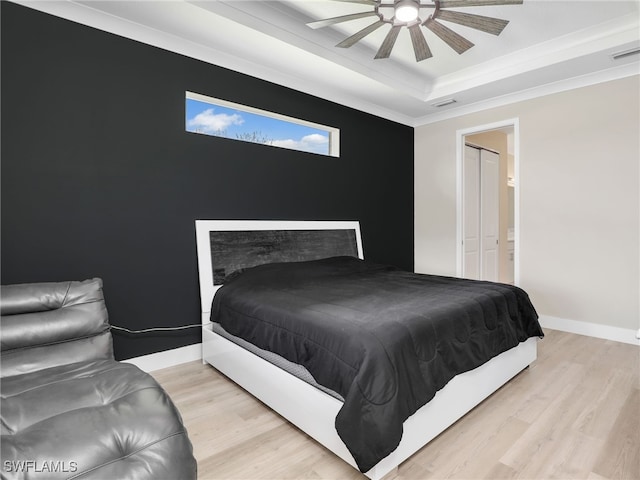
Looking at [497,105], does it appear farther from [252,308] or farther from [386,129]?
[252,308]

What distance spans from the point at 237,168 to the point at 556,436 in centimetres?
304

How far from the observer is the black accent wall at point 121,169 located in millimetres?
2281

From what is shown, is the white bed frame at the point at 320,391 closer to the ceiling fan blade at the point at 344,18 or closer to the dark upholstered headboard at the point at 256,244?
the dark upholstered headboard at the point at 256,244

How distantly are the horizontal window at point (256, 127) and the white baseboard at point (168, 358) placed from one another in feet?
6.21

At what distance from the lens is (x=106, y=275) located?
2.57 meters

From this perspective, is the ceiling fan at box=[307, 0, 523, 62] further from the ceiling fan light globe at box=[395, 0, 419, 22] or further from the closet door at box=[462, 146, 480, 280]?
the closet door at box=[462, 146, 480, 280]

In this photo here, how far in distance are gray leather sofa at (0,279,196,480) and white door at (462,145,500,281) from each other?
4.36 meters

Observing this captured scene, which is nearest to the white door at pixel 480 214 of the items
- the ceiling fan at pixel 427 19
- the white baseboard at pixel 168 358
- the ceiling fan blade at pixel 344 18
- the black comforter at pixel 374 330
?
the black comforter at pixel 374 330

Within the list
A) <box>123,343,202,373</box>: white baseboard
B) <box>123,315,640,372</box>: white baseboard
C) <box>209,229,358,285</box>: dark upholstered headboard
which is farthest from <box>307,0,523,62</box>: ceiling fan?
<box>123,343,202,373</box>: white baseboard

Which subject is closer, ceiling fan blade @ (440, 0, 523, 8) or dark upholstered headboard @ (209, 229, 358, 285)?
ceiling fan blade @ (440, 0, 523, 8)

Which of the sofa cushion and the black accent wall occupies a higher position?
the black accent wall

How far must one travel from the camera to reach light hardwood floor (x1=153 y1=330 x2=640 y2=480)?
1649mm

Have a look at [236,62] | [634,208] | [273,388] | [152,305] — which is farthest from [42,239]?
[634,208]

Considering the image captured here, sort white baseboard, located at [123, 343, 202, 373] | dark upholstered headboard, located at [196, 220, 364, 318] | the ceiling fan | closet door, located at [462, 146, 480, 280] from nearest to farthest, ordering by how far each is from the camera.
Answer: the ceiling fan
white baseboard, located at [123, 343, 202, 373]
dark upholstered headboard, located at [196, 220, 364, 318]
closet door, located at [462, 146, 480, 280]
